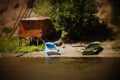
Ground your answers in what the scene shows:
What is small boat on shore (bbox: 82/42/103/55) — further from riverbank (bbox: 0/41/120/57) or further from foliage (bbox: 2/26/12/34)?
foliage (bbox: 2/26/12/34)

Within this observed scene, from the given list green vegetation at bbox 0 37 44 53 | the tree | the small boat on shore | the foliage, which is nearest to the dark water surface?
the small boat on shore

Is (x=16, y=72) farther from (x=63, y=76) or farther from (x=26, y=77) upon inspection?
(x=63, y=76)

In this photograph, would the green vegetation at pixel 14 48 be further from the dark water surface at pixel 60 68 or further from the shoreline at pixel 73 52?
the dark water surface at pixel 60 68

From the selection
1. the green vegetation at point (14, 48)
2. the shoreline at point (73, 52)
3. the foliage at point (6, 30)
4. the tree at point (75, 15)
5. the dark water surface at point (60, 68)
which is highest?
the tree at point (75, 15)

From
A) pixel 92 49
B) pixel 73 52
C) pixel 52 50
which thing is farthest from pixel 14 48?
pixel 92 49

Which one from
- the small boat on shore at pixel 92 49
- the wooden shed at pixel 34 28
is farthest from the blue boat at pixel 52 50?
the wooden shed at pixel 34 28

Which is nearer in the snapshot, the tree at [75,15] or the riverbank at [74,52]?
the riverbank at [74,52]

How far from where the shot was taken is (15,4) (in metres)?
47.6

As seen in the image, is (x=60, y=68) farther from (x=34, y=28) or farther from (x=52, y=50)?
(x=34, y=28)

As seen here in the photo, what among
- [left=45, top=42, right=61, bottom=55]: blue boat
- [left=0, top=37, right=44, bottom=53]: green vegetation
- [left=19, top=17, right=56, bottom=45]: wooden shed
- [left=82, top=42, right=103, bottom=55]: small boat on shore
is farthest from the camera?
[left=19, top=17, right=56, bottom=45]: wooden shed

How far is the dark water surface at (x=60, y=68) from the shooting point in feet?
76.5

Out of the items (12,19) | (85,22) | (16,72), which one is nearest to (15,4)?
(12,19)

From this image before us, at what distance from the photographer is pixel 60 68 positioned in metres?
26.3

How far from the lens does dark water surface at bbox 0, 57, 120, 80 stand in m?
23.3
